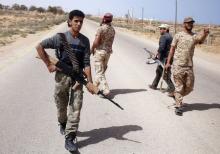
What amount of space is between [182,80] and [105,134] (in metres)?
2.47

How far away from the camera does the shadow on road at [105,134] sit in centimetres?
579

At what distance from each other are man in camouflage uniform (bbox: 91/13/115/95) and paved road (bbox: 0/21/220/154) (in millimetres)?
502

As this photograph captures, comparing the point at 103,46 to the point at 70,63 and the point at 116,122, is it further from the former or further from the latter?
the point at 70,63

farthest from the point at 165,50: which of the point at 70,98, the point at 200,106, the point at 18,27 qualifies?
the point at 18,27

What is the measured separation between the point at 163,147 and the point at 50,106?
300 centimetres

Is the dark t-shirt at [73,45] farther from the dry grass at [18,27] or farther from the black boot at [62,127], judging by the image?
the dry grass at [18,27]

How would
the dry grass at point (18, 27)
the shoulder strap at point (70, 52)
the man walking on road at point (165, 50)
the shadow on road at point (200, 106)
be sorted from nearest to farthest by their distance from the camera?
the shoulder strap at point (70, 52)
the shadow on road at point (200, 106)
the man walking on road at point (165, 50)
the dry grass at point (18, 27)

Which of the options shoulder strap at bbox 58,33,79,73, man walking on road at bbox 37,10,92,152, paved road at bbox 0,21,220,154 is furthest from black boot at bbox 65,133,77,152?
shoulder strap at bbox 58,33,79,73

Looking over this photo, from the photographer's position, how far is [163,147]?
5.65m

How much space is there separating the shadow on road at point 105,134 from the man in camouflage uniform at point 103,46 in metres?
2.57

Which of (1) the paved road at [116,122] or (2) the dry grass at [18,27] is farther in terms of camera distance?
(2) the dry grass at [18,27]

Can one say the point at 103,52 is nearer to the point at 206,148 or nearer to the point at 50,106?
the point at 50,106

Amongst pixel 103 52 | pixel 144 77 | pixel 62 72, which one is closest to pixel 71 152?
pixel 62 72

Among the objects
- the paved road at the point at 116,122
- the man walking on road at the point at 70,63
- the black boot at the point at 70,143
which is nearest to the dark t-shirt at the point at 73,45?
the man walking on road at the point at 70,63
